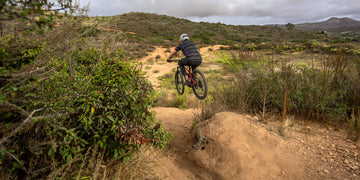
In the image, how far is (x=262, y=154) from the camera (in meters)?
3.28

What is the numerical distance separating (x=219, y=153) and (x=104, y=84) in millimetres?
2337

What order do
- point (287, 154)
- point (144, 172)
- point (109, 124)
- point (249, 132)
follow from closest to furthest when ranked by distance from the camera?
point (109, 124) → point (144, 172) → point (287, 154) → point (249, 132)

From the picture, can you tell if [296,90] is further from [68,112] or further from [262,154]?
[68,112]

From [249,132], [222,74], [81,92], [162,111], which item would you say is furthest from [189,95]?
[81,92]

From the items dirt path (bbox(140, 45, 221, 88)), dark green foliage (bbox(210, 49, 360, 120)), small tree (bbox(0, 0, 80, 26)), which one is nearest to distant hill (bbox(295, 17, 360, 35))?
dirt path (bbox(140, 45, 221, 88))

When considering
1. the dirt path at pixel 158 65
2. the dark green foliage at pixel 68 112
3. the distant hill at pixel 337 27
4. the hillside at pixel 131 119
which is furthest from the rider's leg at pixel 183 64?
the distant hill at pixel 337 27

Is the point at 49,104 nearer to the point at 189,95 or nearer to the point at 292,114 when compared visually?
the point at 292,114

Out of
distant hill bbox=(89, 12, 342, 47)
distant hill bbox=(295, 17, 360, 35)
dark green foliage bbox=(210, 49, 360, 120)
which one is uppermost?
distant hill bbox=(295, 17, 360, 35)

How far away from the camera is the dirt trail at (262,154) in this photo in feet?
9.77

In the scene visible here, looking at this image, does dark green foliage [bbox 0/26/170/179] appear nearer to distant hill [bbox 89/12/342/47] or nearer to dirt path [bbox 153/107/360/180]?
dirt path [bbox 153/107/360/180]

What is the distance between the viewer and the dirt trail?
298 cm

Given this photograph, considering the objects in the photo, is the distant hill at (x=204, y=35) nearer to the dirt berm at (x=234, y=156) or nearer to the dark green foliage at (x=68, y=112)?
the dirt berm at (x=234, y=156)

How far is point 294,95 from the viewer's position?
14.0 ft

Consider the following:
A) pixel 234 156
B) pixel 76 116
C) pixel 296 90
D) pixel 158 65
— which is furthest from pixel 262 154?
pixel 158 65
